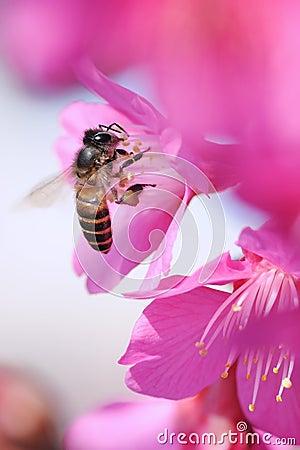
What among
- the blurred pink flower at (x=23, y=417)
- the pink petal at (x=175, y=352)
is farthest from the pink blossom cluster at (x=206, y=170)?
the blurred pink flower at (x=23, y=417)

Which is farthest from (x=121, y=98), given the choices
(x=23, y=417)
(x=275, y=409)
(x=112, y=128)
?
(x=23, y=417)

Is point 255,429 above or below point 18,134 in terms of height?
below

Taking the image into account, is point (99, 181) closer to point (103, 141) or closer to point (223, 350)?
point (103, 141)

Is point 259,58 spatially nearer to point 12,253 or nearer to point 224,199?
point 224,199

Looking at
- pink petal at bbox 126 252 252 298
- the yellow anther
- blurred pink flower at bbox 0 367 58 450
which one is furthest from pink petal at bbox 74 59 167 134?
blurred pink flower at bbox 0 367 58 450

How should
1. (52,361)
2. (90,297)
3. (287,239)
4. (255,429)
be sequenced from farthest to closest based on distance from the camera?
1. (52,361)
2. (90,297)
3. (255,429)
4. (287,239)

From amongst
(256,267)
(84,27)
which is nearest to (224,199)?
(256,267)

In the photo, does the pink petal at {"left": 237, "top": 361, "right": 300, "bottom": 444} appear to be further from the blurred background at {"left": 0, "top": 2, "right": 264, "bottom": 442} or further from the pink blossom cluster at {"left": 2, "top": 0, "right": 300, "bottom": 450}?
the blurred background at {"left": 0, "top": 2, "right": 264, "bottom": 442}
